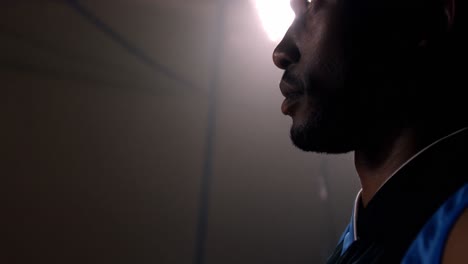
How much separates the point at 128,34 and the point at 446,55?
31.1 inches

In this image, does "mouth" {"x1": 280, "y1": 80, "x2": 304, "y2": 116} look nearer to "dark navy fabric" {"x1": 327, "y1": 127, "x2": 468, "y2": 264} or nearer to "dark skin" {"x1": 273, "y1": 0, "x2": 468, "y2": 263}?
"dark skin" {"x1": 273, "y1": 0, "x2": 468, "y2": 263}

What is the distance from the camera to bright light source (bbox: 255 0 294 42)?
40.7 inches

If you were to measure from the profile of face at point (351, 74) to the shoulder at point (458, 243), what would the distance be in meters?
0.14

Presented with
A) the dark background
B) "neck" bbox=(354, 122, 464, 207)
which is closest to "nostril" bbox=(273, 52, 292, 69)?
"neck" bbox=(354, 122, 464, 207)

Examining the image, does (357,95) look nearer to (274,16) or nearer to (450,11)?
(450,11)

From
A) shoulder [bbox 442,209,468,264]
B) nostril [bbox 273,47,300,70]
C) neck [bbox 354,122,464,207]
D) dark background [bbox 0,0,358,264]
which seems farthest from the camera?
dark background [bbox 0,0,358,264]

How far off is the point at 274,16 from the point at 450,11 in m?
0.78

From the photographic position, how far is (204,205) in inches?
38.6

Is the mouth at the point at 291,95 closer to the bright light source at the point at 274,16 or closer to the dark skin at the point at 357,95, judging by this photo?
the dark skin at the point at 357,95

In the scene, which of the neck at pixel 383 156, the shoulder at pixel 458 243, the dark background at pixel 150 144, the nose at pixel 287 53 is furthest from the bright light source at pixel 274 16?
the shoulder at pixel 458 243

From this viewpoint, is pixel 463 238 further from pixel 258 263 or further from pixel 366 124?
pixel 258 263

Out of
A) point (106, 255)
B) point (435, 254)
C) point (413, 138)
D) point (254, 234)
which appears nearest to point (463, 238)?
point (435, 254)

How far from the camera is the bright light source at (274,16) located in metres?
1.03

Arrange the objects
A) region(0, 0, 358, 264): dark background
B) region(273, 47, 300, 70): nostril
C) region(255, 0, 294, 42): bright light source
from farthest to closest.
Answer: region(255, 0, 294, 42): bright light source, region(0, 0, 358, 264): dark background, region(273, 47, 300, 70): nostril
